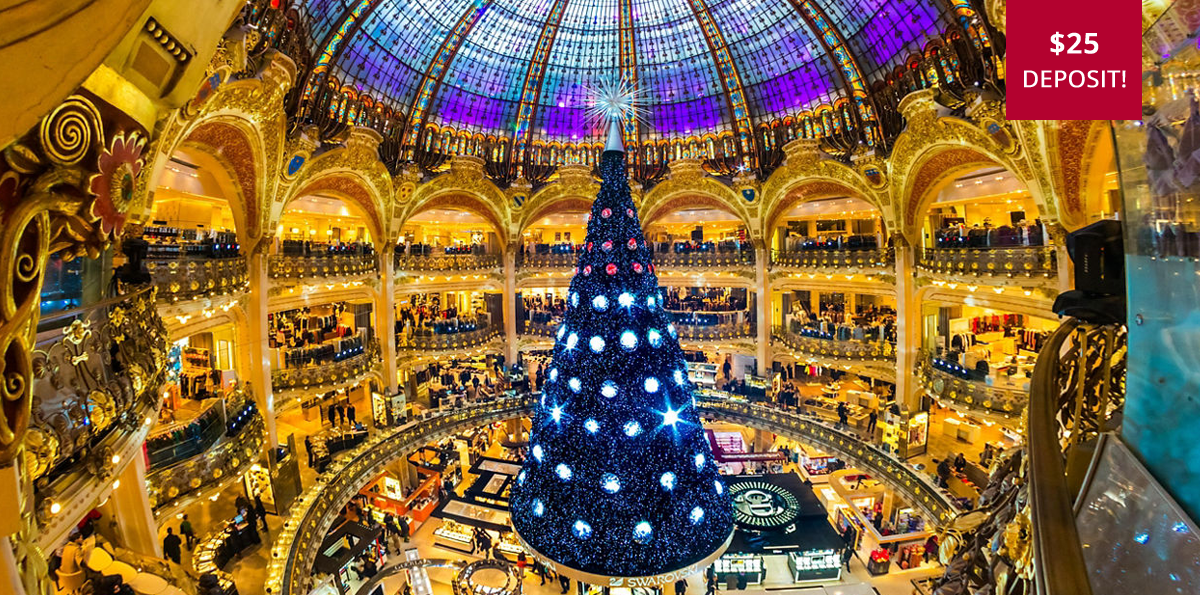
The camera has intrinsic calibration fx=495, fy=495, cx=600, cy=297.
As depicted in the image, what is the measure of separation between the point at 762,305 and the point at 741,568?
44.3 ft

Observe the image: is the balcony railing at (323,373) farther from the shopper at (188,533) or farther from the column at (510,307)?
the column at (510,307)

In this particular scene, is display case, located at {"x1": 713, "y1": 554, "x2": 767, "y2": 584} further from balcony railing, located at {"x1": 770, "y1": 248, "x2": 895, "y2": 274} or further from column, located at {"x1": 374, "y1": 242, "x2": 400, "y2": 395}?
column, located at {"x1": 374, "y1": 242, "x2": 400, "y2": 395}

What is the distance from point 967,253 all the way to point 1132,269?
49.9 feet

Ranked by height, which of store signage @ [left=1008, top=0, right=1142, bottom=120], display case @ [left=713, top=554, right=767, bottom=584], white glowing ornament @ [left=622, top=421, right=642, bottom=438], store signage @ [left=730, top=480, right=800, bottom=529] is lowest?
display case @ [left=713, top=554, right=767, bottom=584]

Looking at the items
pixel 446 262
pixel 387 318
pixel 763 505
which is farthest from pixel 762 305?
pixel 387 318

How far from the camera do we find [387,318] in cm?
2292

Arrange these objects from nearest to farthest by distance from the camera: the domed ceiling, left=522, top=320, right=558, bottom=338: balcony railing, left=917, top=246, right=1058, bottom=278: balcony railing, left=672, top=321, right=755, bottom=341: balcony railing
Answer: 1. left=917, top=246, right=1058, bottom=278: balcony railing
2. the domed ceiling
3. left=672, top=321, right=755, bottom=341: balcony railing
4. left=522, top=320, right=558, bottom=338: balcony railing

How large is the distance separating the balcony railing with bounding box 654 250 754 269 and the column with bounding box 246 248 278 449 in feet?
58.3

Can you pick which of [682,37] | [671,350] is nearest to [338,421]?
[671,350]

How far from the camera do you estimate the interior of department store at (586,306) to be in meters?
2.68

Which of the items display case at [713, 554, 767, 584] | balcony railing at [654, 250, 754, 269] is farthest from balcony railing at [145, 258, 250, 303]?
balcony railing at [654, 250, 754, 269]

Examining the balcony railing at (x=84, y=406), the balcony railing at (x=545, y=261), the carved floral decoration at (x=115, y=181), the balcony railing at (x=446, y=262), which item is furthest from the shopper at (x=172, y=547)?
the balcony railing at (x=545, y=261)

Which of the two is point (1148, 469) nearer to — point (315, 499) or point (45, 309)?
point (45, 309)

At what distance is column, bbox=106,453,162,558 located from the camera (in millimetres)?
8750
